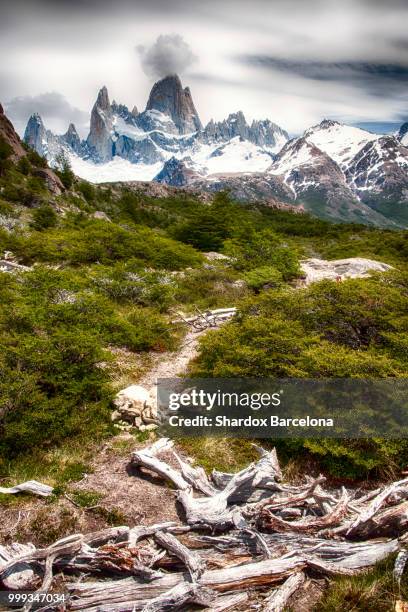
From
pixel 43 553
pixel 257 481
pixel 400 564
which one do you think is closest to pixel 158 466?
pixel 257 481

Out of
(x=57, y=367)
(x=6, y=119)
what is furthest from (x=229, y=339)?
(x=6, y=119)

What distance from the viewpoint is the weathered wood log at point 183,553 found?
6.58 metres

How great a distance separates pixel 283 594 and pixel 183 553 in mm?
1653

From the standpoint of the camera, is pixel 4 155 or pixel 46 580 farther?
pixel 4 155

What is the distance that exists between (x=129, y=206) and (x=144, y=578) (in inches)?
2902

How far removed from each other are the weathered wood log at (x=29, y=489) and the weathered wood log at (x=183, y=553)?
2611mm

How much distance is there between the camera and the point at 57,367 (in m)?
11.3

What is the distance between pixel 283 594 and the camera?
6.26 metres

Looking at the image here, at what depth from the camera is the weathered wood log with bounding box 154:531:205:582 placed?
658cm

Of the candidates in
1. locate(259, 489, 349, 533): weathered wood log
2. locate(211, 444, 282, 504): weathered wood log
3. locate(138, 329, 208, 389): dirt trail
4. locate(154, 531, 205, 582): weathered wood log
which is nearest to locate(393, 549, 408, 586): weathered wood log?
locate(259, 489, 349, 533): weathered wood log

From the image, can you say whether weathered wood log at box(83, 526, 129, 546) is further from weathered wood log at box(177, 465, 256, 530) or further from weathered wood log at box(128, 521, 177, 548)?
weathered wood log at box(177, 465, 256, 530)

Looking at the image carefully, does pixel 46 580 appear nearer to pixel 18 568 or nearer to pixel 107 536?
pixel 18 568

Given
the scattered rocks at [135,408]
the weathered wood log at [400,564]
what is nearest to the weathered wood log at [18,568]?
the scattered rocks at [135,408]

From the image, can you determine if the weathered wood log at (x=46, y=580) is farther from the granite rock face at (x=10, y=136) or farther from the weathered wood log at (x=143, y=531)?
the granite rock face at (x=10, y=136)
